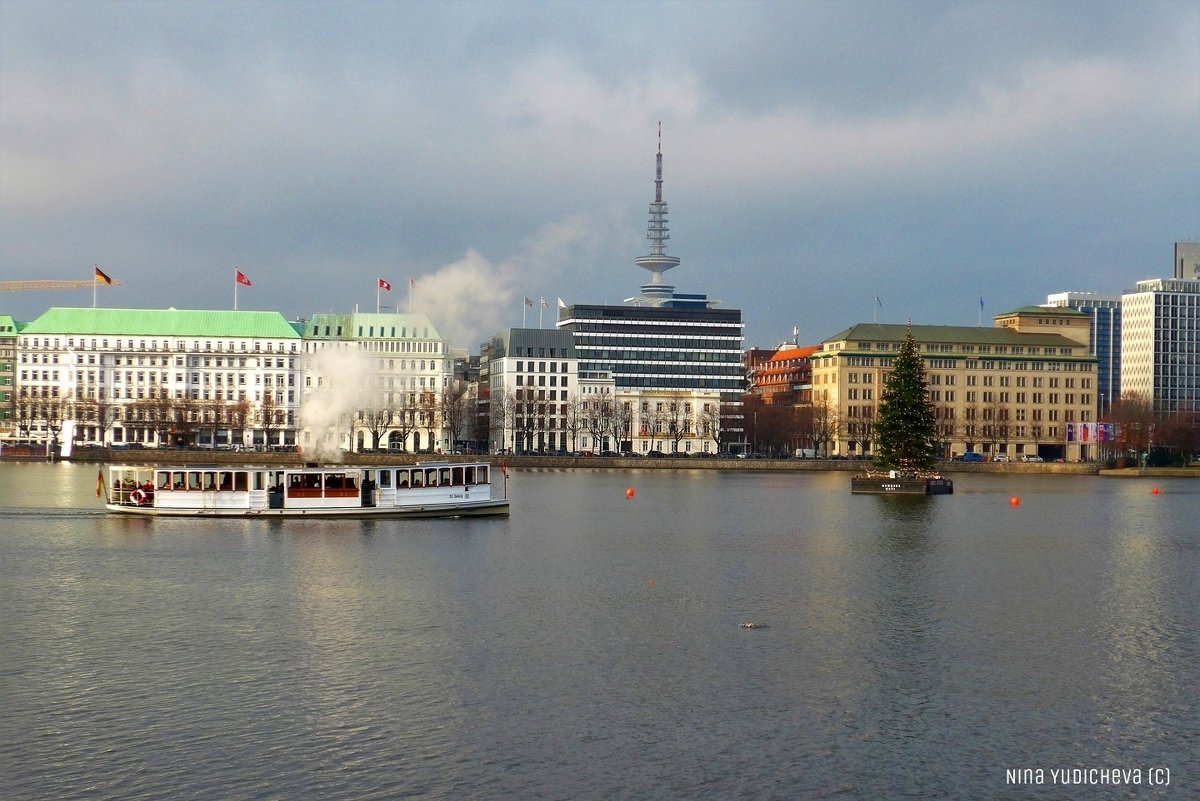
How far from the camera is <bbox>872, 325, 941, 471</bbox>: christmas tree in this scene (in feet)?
411

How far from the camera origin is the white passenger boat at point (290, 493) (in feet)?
274

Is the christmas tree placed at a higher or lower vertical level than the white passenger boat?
higher

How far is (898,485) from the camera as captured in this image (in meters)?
126

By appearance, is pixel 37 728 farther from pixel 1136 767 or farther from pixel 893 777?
pixel 1136 767

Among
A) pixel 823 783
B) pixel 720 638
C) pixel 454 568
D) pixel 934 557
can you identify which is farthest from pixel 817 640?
pixel 934 557

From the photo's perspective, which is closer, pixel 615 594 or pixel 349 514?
pixel 615 594

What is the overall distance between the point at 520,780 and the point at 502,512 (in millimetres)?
60187

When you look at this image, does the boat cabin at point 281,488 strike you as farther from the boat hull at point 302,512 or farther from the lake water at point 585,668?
the lake water at point 585,668

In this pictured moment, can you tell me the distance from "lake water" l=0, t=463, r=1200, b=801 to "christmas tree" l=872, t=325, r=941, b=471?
161ft

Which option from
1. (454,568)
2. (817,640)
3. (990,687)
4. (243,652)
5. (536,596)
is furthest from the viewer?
(454,568)

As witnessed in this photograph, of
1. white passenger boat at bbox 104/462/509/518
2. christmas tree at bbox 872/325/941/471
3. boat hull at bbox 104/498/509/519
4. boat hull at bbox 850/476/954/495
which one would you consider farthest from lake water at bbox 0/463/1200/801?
christmas tree at bbox 872/325/941/471

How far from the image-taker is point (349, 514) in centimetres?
8350

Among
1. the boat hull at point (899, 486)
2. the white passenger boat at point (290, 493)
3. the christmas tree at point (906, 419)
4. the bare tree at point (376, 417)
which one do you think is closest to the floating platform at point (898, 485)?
the boat hull at point (899, 486)

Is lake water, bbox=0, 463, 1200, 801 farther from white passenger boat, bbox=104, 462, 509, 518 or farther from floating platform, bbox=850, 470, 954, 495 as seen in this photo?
floating platform, bbox=850, 470, 954, 495
